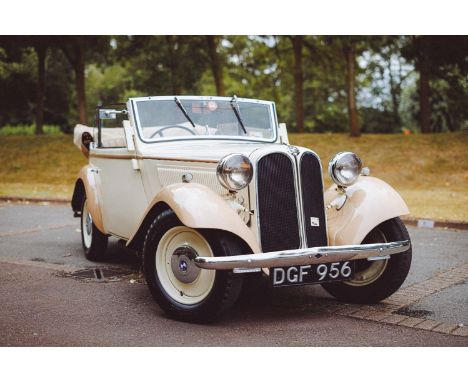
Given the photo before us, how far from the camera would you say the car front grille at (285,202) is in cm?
446

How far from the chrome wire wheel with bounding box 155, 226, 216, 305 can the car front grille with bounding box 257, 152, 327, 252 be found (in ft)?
1.65

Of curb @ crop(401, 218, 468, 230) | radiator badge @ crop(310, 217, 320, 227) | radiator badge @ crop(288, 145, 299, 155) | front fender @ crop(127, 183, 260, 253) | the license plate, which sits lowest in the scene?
→ curb @ crop(401, 218, 468, 230)

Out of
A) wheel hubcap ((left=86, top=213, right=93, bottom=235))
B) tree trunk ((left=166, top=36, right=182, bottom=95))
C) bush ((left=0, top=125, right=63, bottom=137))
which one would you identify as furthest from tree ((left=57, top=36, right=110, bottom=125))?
wheel hubcap ((left=86, top=213, right=93, bottom=235))

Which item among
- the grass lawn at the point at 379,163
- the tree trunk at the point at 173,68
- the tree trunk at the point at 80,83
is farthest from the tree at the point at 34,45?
the tree trunk at the point at 173,68

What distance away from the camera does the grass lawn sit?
14.2 metres

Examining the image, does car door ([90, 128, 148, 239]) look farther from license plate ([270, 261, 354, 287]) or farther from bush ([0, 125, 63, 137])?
bush ([0, 125, 63, 137])

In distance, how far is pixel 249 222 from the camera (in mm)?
4484

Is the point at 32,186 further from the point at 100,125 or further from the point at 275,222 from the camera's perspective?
the point at 275,222

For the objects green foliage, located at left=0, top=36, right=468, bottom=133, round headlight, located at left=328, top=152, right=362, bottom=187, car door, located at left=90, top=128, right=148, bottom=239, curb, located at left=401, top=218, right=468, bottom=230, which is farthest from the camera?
green foliage, located at left=0, top=36, right=468, bottom=133

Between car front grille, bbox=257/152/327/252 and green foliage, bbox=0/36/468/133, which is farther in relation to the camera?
green foliage, bbox=0/36/468/133

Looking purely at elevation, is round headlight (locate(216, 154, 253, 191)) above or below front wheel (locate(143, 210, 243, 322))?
above

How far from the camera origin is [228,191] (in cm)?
461

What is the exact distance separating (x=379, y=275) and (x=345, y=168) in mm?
981

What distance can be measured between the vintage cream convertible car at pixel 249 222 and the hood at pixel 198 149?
0.01 metres
